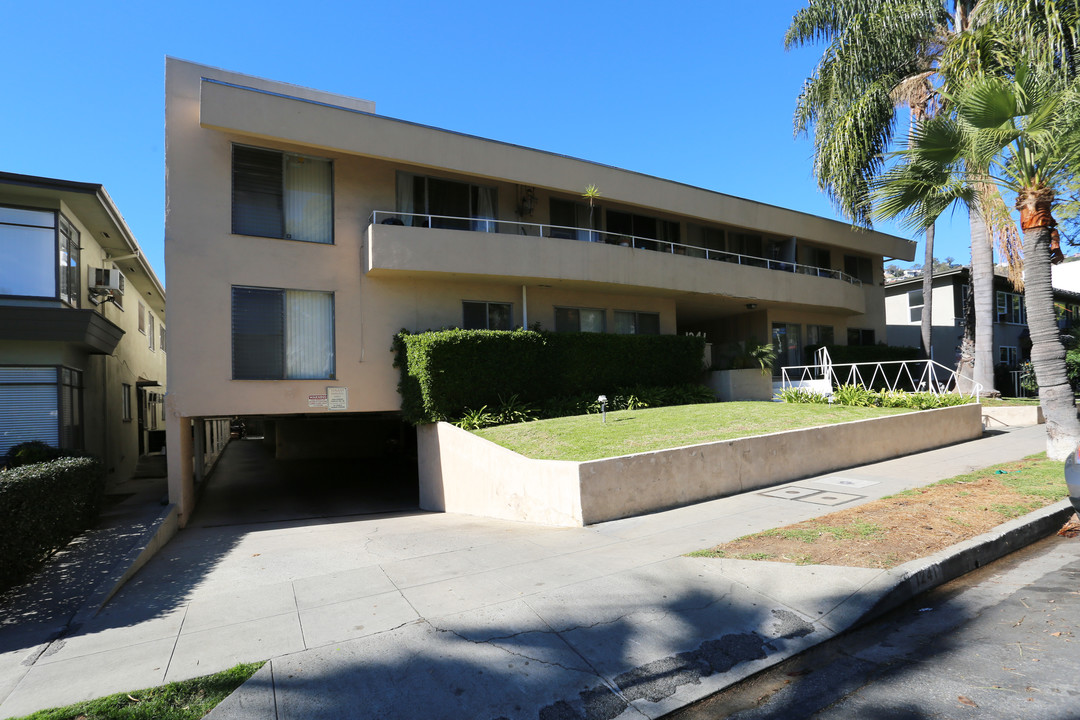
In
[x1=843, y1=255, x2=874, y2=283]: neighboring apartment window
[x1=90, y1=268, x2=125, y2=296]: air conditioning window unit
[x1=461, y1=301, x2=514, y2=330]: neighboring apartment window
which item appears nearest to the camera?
[x1=90, y1=268, x2=125, y2=296]: air conditioning window unit

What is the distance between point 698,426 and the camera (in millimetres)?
11797

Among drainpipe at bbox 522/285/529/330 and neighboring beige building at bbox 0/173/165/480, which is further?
drainpipe at bbox 522/285/529/330

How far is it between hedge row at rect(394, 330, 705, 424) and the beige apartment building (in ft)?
4.39

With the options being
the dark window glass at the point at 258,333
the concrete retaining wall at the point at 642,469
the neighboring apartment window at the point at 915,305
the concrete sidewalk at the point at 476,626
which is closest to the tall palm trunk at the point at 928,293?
the neighboring apartment window at the point at 915,305

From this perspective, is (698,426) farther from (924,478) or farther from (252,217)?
(252,217)

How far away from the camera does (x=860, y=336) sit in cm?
2422

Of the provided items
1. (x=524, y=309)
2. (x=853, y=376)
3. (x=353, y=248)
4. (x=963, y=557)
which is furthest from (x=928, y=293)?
(x=353, y=248)

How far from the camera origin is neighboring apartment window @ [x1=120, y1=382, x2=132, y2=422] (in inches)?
706

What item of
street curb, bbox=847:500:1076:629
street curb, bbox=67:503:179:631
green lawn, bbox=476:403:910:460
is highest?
green lawn, bbox=476:403:910:460

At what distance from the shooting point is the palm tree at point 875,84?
62.5 feet

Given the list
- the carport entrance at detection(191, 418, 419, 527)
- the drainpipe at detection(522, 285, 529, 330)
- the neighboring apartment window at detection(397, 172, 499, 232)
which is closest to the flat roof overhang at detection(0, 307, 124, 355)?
the carport entrance at detection(191, 418, 419, 527)

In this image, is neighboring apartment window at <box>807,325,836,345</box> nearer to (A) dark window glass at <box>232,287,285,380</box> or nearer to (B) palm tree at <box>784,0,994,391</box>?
(B) palm tree at <box>784,0,994,391</box>

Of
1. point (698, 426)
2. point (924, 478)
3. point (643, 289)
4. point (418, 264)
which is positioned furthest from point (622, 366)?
point (924, 478)

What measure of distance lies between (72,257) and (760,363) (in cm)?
1837
